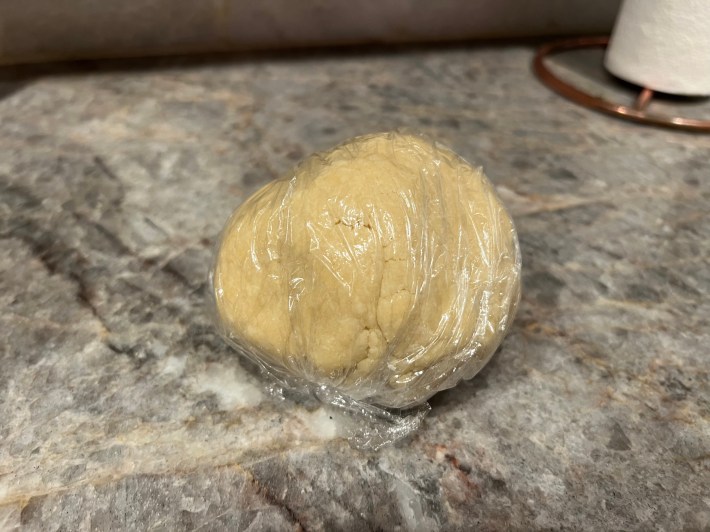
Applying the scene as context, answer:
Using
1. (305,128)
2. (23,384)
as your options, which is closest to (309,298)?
(23,384)

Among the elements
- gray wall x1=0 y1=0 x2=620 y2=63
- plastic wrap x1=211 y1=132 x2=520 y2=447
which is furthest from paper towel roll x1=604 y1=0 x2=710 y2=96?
plastic wrap x1=211 y1=132 x2=520 y2=447

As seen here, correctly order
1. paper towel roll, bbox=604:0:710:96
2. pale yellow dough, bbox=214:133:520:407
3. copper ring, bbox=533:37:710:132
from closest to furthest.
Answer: pale yellow dough, bbox=214:133:520:407 < paper towel roll, bbox=604:0:710:96 < copper ring, bbox=533:37:710:132

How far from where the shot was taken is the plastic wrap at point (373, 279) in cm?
57

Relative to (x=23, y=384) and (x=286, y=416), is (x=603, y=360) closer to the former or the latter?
(x=286, y=416)

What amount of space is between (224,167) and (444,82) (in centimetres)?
67

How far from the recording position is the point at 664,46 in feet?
4.00

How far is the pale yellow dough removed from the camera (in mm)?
567

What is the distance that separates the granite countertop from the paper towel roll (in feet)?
0.42

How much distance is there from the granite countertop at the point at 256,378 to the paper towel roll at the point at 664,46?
0.42 ft

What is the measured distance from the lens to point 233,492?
1.86ft

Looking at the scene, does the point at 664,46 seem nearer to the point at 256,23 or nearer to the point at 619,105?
the point at 619,105

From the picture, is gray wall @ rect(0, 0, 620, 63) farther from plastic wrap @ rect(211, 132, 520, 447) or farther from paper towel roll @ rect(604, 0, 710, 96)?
plastic wrap @ rect(211, 132, 520, 447)

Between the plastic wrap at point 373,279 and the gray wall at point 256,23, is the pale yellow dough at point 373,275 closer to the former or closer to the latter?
the plastic wrap at point 373,279

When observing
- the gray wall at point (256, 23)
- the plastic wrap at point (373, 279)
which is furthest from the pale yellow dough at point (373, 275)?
the gray wall at point (256, 23)
